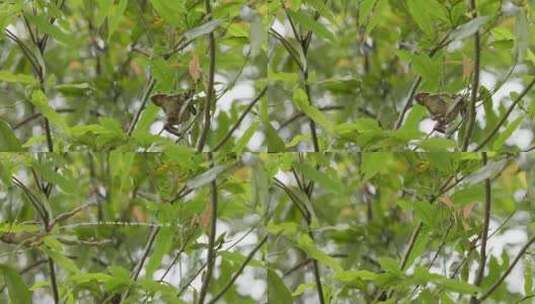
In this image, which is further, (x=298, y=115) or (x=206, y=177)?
(x=298, y=115)

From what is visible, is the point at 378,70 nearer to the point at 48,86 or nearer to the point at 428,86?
the point at 428,86

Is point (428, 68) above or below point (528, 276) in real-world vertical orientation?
above

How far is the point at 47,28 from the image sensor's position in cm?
222

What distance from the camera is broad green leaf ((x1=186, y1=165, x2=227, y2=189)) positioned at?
84.9 inches

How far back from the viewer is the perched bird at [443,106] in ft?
7.36

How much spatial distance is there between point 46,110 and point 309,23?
1.91 feet

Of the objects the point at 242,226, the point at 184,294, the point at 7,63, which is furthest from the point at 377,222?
the point at 7,63

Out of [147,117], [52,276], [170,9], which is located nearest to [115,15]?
[170,9]

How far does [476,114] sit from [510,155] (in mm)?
114

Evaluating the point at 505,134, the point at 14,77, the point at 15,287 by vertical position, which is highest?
the point at 14,77

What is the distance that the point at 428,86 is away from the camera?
2252mm

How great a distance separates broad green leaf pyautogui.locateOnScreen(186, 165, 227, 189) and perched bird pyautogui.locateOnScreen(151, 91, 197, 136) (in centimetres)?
14

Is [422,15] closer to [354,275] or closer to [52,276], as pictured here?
[354,275]

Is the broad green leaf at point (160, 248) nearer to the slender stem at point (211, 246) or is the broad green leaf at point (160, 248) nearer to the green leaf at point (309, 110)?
the slender stem at point (211, 246)
